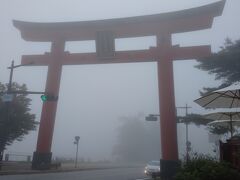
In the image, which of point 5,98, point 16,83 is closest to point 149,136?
point 16,83

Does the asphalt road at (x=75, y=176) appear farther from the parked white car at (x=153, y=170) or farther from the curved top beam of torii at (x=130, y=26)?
the curved top beam of torii at (x=130, y=26)

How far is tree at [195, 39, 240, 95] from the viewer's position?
17.5 m

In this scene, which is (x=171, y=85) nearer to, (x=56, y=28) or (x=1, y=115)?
(x=56, y=28)

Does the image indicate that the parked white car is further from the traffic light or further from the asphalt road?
the traffic light

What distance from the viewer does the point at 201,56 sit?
19.2 metres

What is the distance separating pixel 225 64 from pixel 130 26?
638 cm

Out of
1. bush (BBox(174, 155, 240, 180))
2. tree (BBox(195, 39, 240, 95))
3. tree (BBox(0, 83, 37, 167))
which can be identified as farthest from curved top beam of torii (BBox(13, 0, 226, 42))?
bush (BBox(174, 155, 240, 180))

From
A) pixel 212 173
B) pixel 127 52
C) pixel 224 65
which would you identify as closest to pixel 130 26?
pixel 127 52

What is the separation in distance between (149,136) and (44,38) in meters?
47.4

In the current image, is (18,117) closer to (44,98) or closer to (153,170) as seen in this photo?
(44,98)

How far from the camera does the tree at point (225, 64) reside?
17.5m

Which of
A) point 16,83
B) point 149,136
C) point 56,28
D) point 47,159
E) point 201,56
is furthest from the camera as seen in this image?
point 149,136

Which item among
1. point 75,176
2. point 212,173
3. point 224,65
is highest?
point 224,65

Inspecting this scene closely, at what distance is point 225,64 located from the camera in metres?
17.8
